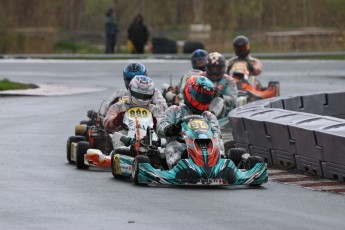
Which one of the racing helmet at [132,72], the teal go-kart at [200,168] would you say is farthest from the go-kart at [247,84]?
the teal go-kart at [200,168]

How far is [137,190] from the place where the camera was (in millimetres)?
13055

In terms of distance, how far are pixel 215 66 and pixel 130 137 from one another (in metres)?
7.02

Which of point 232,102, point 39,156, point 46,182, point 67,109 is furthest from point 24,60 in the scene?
point 46,182

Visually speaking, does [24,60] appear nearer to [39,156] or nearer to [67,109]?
[67,109]

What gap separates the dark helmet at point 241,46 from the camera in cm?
2648

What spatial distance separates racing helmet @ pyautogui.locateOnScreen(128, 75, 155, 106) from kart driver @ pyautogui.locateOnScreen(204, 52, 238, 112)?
6.18 metres

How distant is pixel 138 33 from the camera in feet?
154

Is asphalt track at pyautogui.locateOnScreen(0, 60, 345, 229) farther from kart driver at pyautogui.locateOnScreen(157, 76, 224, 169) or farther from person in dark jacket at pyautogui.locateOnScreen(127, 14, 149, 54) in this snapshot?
person in dark jacket at pyautogui.locateOnScreen(127, 14, 149, 54)

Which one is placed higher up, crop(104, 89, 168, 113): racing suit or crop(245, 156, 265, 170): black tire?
crop(104, 89, 168, 113): racing suit

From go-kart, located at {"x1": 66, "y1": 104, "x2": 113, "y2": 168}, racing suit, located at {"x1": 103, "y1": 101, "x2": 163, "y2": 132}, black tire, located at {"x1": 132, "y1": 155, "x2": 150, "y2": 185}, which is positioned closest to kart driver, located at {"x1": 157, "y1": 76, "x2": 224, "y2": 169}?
black tire, located at {"x1": 132, "y1": 155, "x2": 150, "y2": 185}

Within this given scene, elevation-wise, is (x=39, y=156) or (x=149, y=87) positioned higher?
(x=149, y=87)

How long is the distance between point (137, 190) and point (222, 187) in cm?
106

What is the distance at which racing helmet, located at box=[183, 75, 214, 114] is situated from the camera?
14.2 metres

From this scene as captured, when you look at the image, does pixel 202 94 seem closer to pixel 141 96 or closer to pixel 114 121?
pixel 141 96
